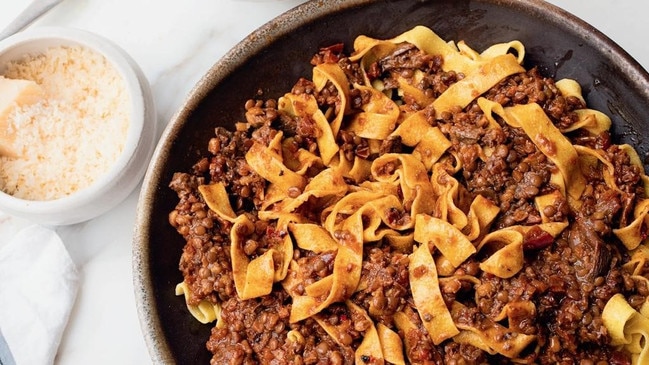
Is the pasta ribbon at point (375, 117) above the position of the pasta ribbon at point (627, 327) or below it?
above

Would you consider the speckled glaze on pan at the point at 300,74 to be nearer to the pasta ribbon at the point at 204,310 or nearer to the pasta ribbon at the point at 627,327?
the pasta ribbon at the point at 204,310

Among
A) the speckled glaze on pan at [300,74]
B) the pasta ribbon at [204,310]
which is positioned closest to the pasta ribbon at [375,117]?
the speckled glaze on pan at [300,74]

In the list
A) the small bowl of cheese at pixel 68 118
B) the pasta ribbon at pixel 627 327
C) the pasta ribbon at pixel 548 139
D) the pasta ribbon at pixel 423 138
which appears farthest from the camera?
the small bowl of cheese at pixel 68 118

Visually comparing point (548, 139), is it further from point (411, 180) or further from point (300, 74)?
point (300, 74)

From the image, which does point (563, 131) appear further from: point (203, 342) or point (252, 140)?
point (203, 342)

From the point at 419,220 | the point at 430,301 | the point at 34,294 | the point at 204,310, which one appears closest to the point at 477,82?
the point at 419,220

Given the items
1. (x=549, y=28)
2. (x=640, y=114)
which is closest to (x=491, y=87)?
(x=549, y=28)
